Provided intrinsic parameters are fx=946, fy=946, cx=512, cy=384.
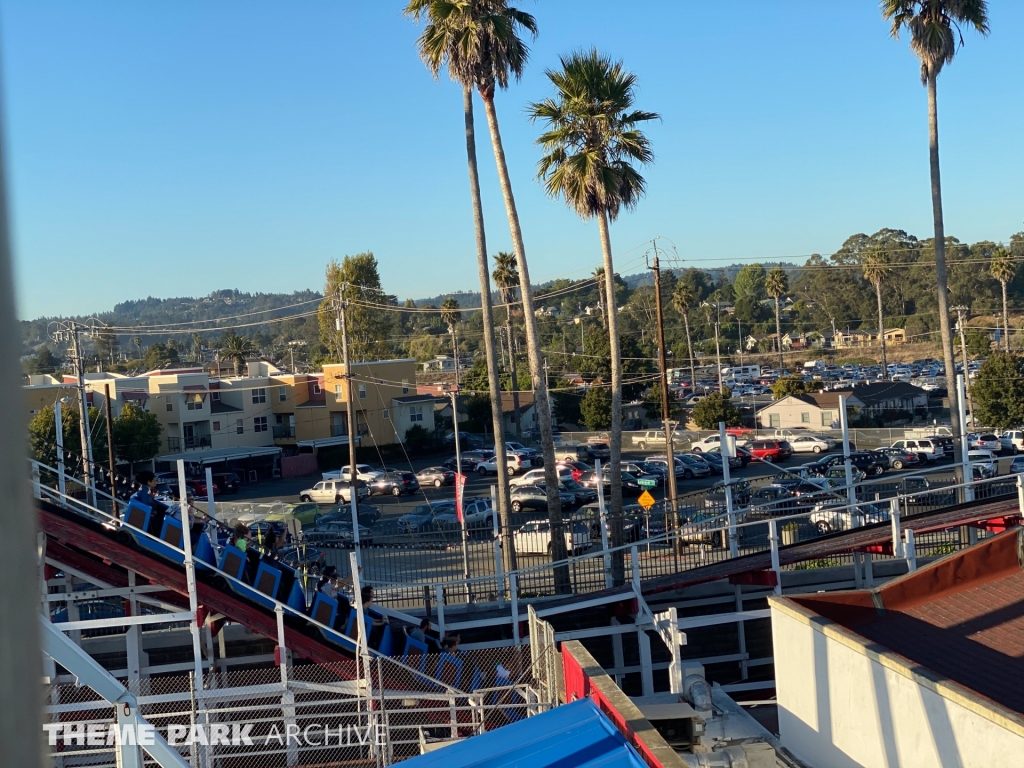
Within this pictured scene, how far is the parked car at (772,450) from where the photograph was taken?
4981 cm

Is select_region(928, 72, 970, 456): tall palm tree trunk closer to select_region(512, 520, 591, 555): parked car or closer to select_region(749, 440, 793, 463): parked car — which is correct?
select_region(512, 520, 591, 555): parked car

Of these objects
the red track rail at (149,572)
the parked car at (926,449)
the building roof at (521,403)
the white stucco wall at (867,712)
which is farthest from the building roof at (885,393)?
the red track rail at (149,572)

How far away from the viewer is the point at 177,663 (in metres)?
15.1

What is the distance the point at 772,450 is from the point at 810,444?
375 centimetres

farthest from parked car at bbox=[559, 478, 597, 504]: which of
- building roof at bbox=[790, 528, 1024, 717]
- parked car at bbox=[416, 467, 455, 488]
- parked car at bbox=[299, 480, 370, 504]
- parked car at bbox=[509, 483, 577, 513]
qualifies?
building roof at bbox=[790, 528, 1024, 717]

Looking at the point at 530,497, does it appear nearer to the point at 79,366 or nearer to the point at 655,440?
the point at 79,366

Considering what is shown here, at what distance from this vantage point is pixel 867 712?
970 cm

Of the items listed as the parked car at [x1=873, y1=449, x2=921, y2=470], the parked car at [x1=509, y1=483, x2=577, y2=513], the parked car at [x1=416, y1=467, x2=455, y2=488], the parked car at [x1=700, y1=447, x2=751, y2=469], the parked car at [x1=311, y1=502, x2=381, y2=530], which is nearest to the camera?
the parked car at [x1=311, y1=502, x2=381, y2=530]

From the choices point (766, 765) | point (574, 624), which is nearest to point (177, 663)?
point (574, 624)

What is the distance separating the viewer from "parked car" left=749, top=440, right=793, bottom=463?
A: 49812 millimetres

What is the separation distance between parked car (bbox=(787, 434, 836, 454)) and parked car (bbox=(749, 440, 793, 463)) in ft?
3.29

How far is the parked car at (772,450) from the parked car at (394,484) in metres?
17.7

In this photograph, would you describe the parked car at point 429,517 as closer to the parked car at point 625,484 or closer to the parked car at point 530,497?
the parked car at point 530,497

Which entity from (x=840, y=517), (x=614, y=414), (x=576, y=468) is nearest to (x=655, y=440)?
(x=576, y=468)
